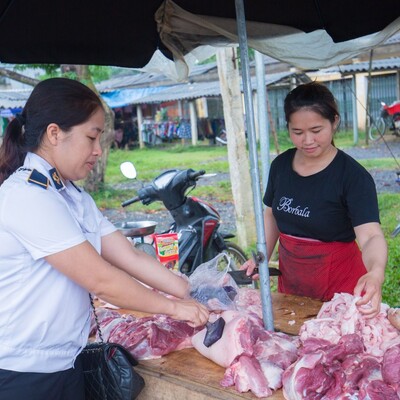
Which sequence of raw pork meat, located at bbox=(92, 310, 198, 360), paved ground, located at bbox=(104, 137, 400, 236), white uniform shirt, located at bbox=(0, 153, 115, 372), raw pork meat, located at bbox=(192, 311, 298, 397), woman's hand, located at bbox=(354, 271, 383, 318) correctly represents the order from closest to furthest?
white uniform shirt, located at bbox=(0, 153, 115, 372) < raw pork meat, located at bbox=(192, 311, 298, 397) < woman's hand, located at bbox=(354, 271, 383, 318) < raw pork meat, located at bbox=(92, 310, 198, 360) < paved ground, located at bbox=(104, 137, 400, 236)

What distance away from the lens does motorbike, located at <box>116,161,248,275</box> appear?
510 centimetres

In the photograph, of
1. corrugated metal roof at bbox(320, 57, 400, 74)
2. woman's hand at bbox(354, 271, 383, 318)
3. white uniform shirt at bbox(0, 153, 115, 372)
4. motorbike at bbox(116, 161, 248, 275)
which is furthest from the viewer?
corrugated metal roof at bbox(320, 57, 400, 74)

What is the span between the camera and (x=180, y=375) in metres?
2.30

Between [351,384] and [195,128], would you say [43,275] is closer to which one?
[351,384]

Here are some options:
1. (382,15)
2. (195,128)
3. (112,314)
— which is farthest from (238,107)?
(195,128)

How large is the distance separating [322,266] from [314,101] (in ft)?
3.15

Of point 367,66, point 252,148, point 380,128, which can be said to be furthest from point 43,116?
point 380,128

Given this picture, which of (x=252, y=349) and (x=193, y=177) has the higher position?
(x=193, y=177)

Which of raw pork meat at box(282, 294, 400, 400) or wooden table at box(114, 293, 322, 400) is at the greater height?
raw pork meat at box(282, 294, 400, 400)

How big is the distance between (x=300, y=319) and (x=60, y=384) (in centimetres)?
129

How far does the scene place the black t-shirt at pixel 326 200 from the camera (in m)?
2.78

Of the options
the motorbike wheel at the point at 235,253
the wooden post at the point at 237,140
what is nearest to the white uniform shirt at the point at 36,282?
the motorbike wheel at the point at 235,253

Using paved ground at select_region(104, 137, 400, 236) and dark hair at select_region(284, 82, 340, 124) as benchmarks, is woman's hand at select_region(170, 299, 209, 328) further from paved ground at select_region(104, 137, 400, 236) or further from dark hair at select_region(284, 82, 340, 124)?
paved ground at select_region(104, 137, 400, 236)

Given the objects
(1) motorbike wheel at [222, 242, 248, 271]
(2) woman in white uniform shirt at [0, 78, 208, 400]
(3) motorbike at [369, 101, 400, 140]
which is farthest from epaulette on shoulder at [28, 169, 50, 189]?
(3) motorbike at [369, 101, 400, 140]
